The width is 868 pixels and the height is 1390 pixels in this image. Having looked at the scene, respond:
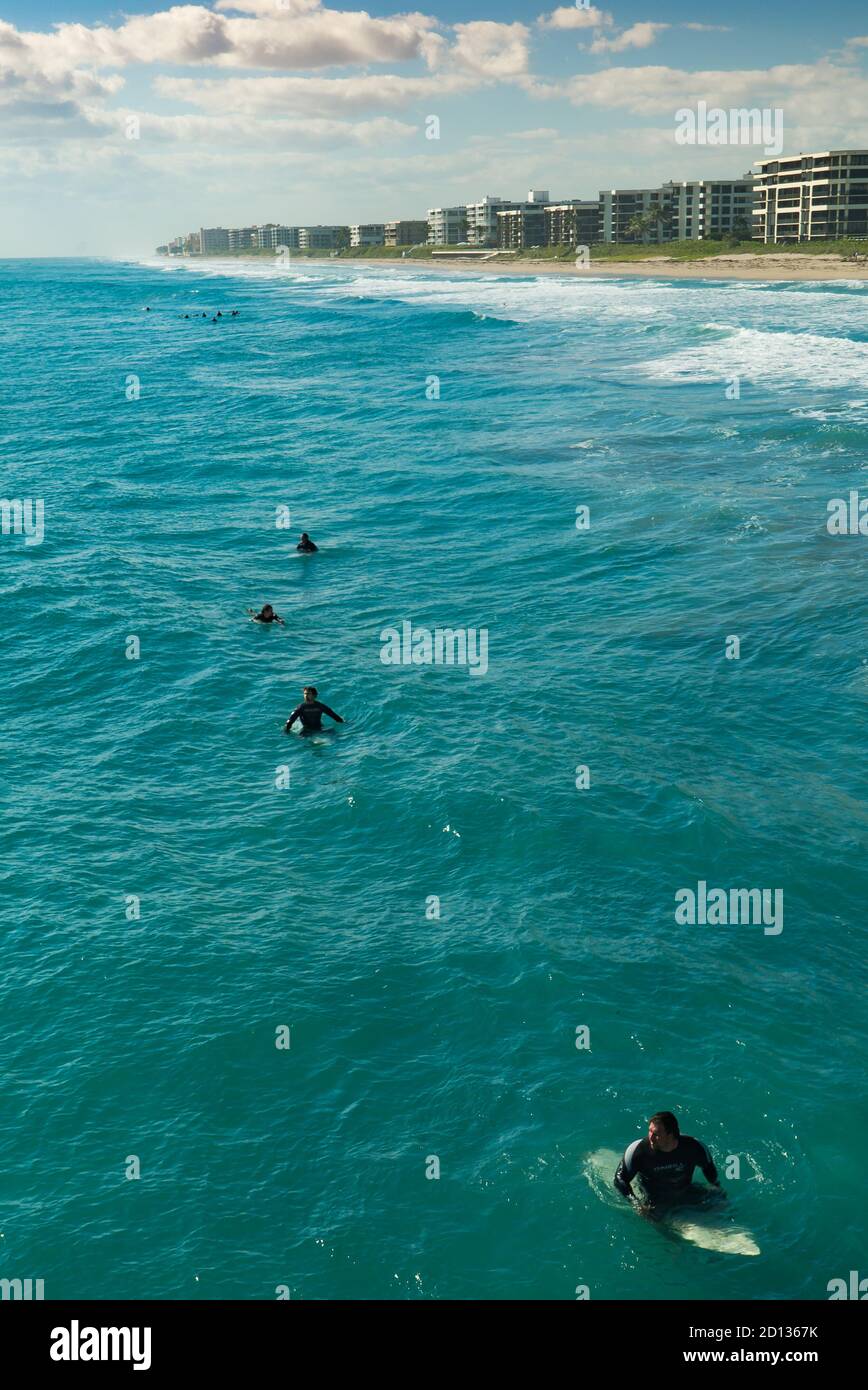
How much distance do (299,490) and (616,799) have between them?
101 ft

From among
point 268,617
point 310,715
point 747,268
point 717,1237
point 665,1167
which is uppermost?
point 747,268

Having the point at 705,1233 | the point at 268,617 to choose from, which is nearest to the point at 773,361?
the point at 268,617

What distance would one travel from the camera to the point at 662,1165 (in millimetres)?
12852

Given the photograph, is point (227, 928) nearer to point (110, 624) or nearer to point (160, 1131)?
point (160, 1131)

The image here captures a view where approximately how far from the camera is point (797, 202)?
182875 mm

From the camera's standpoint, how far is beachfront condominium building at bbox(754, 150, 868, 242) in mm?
170875

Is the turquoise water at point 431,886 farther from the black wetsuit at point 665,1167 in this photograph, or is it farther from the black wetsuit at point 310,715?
the black wetsuit at point 310,715

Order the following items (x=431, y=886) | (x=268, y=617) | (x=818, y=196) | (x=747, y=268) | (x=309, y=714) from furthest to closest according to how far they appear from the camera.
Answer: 1. (x=818, y=196)
2. (x=747, y=268)
3. (x=268, y=617)
4. (x=309, y=714)
5. (x=431, y=886)

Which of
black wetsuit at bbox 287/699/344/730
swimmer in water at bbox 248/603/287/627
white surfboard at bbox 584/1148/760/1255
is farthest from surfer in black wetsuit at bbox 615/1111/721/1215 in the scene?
swimmer in water at bbox 248/603/287/627

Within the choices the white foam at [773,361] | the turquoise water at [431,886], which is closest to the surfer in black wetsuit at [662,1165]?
the turquoise water at [431,886]

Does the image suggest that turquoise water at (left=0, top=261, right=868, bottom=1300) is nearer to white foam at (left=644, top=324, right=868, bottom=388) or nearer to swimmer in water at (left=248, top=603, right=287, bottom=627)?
swimmer in water at (left=248, top=603, right=287, bottom=627)

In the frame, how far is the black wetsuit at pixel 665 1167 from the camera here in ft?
42.1

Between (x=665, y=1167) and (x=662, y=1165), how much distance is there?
0.14 ft

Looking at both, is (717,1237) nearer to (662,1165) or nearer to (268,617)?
(662,1165)
